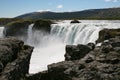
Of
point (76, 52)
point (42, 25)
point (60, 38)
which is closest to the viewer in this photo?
point (76, 52)

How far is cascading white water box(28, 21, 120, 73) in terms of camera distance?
215ft

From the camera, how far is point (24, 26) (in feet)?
333

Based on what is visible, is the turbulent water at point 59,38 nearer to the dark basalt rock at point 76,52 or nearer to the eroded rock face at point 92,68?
the dark basalt rock at point 76,52

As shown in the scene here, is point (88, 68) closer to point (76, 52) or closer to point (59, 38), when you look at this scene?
point (76, 52)

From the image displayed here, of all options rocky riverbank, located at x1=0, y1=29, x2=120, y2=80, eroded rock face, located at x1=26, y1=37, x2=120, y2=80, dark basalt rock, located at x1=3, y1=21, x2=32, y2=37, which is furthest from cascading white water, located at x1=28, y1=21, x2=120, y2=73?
eroded rock face, located at x1=26, y1=37, x2=120, y2=80

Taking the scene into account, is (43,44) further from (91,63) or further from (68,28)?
(91,63)

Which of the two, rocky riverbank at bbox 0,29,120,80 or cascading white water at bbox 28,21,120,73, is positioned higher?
rocky riverbank at bbox 0,29,120,80

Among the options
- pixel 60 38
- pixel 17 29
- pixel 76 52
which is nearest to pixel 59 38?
pixel 60 38

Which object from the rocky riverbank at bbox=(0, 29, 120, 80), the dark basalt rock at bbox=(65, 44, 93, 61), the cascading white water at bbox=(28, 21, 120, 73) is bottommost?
the cascading white water at bbox=(28, 21, 120, 73)

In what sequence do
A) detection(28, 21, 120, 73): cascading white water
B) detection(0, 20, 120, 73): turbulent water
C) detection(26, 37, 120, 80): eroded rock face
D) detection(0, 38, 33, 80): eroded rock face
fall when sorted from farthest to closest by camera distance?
1. detection(0, 20, 120, 73): turbulent water
2. detection(28, 21, 120, 73): cascading white water
3. detection(0, 38, 33, 80): eroded rock face
4. detection(26, 37, 120, 80): eroded rock face

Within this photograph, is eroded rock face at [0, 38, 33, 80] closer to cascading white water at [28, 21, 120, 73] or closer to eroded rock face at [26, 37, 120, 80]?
eroded rock face at [26, 37, 120, 80]

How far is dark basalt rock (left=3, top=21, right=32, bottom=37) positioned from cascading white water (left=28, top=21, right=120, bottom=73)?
3.60 metres

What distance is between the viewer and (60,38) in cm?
8419

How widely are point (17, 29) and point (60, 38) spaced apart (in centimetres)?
2539
